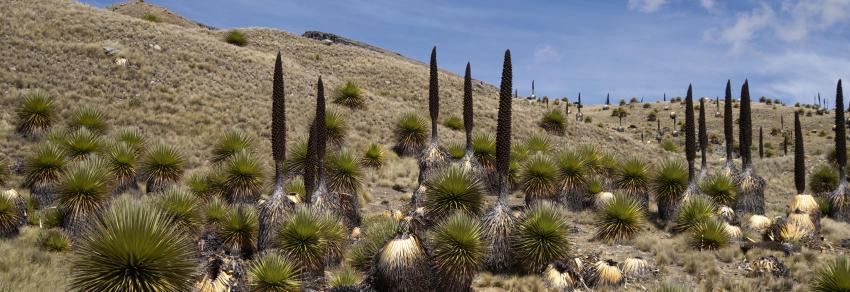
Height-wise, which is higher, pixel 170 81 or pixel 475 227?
pixel 170 81

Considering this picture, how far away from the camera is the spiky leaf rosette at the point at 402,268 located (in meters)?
10.6

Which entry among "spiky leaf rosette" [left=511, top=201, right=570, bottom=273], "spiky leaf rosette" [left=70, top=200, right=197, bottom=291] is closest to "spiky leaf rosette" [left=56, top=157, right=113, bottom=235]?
"spiky leaf rosette" [left=70, top=200, right=197, bottom=291]

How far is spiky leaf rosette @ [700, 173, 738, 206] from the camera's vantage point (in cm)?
2073

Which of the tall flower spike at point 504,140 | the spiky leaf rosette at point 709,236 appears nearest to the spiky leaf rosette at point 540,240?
the tall flower spike at point 504,140

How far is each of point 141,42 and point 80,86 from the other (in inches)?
388

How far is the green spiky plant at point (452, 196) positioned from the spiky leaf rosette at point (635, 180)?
8.30m

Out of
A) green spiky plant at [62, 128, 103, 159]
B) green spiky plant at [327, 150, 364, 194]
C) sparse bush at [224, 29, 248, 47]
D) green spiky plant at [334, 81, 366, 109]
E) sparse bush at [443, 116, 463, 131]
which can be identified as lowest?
green spiky plant at [327, 150, 364, 194]

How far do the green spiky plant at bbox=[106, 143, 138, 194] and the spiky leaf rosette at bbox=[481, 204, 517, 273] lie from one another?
36.0ft

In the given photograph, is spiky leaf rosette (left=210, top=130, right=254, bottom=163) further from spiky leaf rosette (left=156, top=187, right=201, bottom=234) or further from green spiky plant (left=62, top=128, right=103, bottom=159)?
spiky leaf rosette (left=156, top=187, right=201, bottom=234)

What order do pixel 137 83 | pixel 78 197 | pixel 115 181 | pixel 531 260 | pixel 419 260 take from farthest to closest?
pixel 137 83
pixel 115 181
pixel 78 197
pixel 531 260
pixel 419 260

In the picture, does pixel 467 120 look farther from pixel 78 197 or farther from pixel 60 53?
pixel 60 53

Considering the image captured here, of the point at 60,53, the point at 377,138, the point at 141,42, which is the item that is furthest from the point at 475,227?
the point at 141,42

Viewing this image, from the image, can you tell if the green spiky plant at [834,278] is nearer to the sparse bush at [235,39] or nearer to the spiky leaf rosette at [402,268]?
the spiky leaf rosette at [402,268]

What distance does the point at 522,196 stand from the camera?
23234 mm
